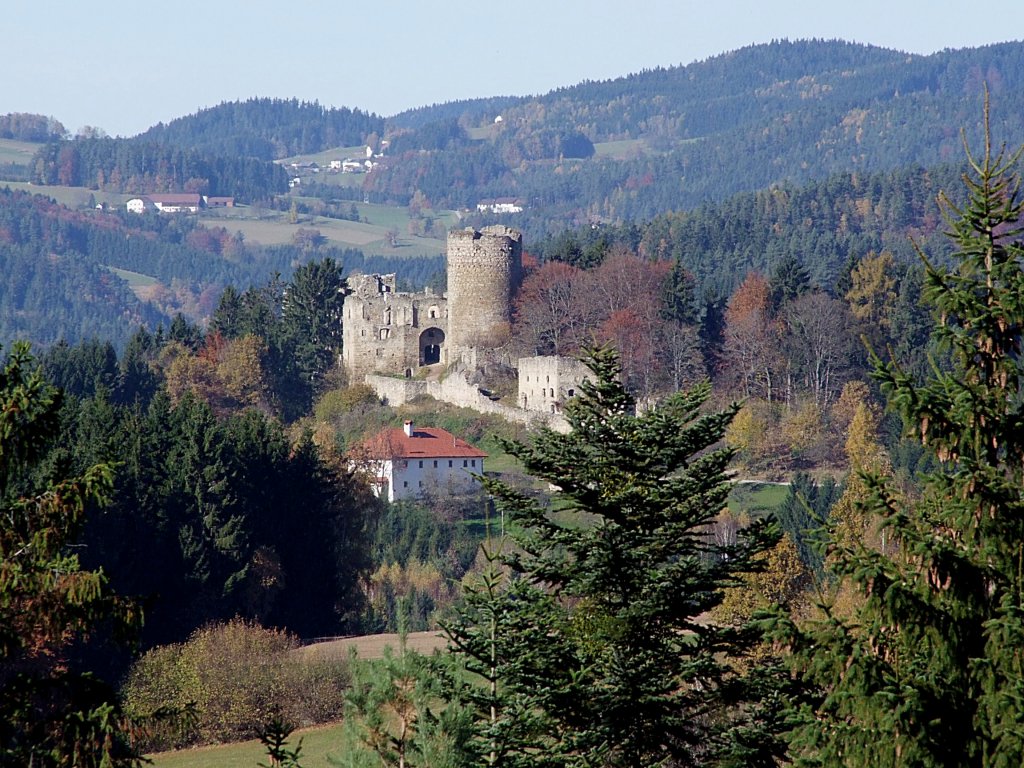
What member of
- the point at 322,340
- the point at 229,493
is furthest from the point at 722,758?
the point at 322,340

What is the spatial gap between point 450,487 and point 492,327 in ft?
20.0

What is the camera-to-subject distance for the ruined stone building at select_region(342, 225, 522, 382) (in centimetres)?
6800

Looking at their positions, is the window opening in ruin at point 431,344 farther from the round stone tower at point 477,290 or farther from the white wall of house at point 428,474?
the white wall of house at point 428,474

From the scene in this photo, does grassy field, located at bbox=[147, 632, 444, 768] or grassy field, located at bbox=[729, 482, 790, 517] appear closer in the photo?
grassy field, located at bbox=[147, 632, 444, 768]

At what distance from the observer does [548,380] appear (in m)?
62.6

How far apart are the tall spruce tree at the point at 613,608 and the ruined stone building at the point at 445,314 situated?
51.4 m

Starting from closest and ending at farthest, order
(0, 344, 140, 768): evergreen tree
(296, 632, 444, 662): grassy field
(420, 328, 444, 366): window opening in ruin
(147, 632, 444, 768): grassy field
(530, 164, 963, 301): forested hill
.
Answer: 1. (0, 344, 140, 768): evergreen tree
2. (147, 632, 444, 768): grassy field
3. (296, 632, 444, 662): grassy field
4. (420, 328, 444, 366): window opening in ruin
5. (530, 164, 963, 301): forested hill

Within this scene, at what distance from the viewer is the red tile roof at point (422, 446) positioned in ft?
213

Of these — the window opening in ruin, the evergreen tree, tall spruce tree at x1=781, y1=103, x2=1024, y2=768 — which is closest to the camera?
tall spruce tree at x1=781, y1=103, x2=1024, y2=768

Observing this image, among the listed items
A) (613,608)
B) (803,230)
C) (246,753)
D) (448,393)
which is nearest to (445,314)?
(448,393)

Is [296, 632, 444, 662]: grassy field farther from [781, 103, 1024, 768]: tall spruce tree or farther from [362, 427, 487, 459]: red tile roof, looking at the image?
[781, 103, 1024, 768]: tall spruce tree

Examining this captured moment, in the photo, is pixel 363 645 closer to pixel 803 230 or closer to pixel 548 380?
pixel 548 380

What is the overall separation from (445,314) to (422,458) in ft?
22.0

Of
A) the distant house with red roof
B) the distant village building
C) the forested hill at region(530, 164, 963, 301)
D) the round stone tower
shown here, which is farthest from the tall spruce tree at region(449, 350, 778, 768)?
the forested hill at region(530, 164, 963, 301)
